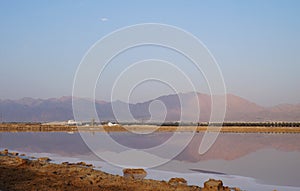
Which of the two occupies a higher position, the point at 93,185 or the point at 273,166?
the point at 273,166

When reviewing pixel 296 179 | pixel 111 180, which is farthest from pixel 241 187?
pixel 111 180

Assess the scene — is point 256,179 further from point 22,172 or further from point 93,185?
point 22,172

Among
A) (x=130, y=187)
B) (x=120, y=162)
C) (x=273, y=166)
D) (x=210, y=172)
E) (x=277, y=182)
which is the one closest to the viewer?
(x=130, y=187)

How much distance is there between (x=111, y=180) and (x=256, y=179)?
7142mm

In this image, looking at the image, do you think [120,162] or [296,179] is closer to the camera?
[296,179]

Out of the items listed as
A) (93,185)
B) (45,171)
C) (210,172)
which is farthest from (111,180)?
(210,172)

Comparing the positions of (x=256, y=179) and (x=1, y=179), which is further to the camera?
(x=256, y=179)

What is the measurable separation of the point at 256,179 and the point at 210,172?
3.24 m

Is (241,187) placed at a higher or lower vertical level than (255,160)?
lower

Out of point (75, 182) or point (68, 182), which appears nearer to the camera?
point (68, 182)

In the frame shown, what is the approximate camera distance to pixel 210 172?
2088 centimetres

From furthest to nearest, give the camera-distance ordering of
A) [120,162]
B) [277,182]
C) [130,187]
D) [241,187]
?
[120,162] → [277,182] → [241,187] → [130,187]

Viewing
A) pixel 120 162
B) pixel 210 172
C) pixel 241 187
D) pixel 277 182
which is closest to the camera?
pixel 241 187

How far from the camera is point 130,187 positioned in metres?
14.5
